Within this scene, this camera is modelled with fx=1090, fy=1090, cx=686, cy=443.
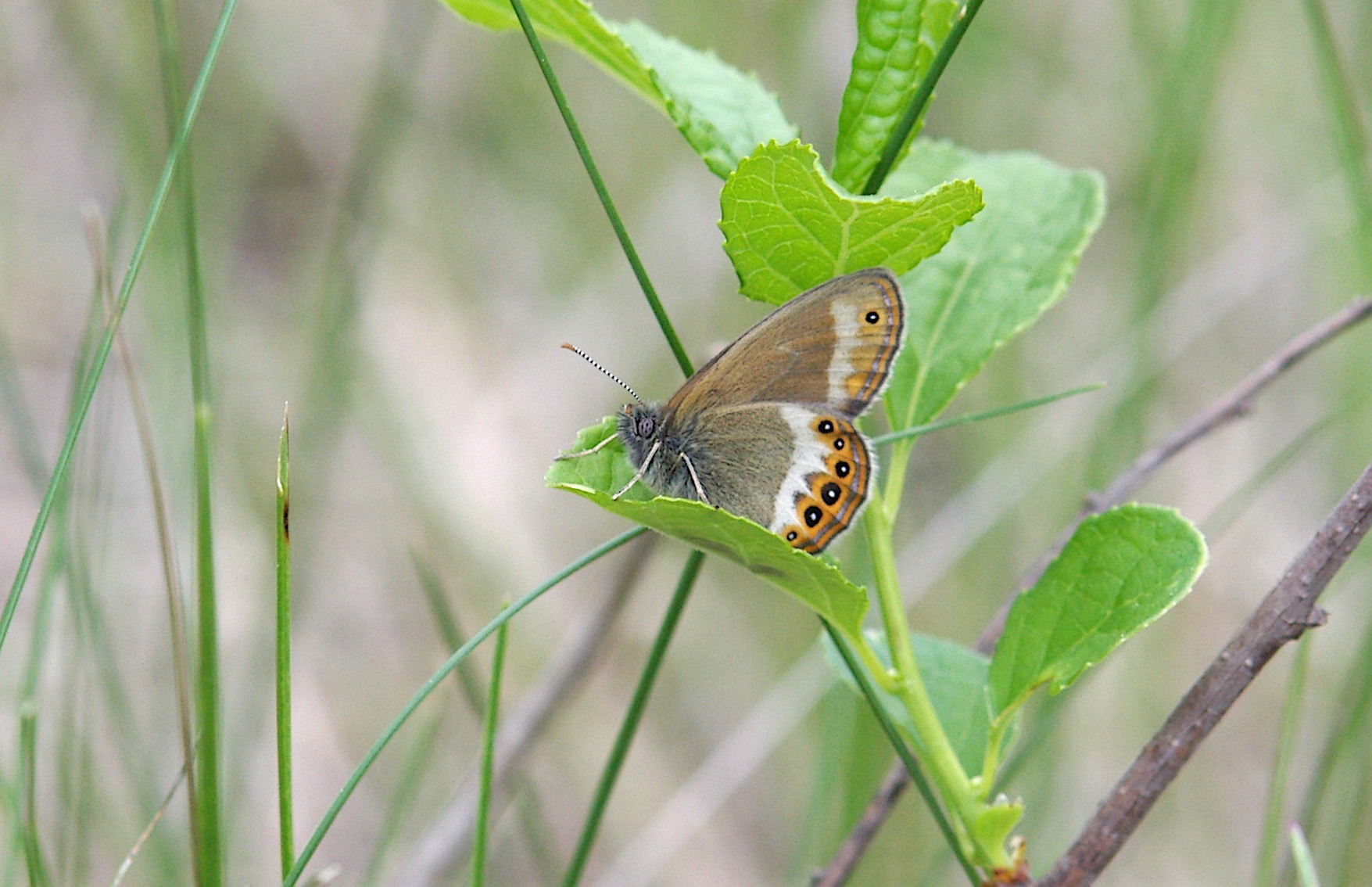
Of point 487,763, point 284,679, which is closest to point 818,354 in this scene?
point 487,763

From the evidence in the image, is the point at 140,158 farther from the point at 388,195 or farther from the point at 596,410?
the point at 596,410

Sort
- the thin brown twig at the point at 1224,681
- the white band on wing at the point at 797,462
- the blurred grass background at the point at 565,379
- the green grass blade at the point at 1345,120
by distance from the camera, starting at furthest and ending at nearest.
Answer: the blurred grass background at the point at 565,379 → the green grass blade at the point at 1345,120 → the white band on wing at the point at 797,462 → the thin brown twig at the point at 1224,681

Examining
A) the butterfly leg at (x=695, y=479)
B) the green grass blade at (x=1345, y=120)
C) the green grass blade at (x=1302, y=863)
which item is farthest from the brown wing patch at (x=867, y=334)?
the green grass blade at (x=1345, y=120)

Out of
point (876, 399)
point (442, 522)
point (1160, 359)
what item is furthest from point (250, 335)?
point (876, 399)

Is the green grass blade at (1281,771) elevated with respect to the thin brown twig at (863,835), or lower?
lower

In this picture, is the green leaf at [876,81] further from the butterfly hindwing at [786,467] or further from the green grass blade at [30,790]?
the green grass blade at [30,790]

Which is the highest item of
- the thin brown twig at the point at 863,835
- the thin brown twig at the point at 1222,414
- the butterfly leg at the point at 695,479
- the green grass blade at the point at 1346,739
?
the butterfly leg at the point at 695,479
